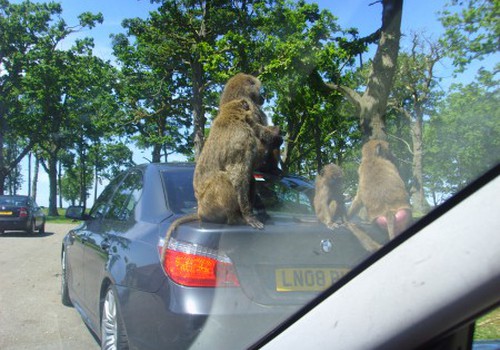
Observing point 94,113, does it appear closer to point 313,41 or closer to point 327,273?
point 313,41

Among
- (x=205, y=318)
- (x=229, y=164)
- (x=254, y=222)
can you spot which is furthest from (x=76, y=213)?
(x=205, y=318)

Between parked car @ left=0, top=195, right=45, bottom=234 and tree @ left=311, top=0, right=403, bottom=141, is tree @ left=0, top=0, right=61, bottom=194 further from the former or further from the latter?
parked car @ left=0, top=195, right=45, bottom=234

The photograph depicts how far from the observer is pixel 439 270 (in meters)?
1.50

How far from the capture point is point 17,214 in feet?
60.7

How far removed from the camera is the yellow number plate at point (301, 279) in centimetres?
267

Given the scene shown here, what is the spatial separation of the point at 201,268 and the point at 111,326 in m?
1.48

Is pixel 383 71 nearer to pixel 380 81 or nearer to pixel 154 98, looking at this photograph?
pixel 380 81

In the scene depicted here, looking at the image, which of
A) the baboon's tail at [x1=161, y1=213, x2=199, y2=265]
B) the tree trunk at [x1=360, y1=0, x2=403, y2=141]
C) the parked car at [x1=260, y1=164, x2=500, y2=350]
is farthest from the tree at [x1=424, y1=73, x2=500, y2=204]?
the baboon's tail at [x1=161, y1=213, x2=199, y2=265]

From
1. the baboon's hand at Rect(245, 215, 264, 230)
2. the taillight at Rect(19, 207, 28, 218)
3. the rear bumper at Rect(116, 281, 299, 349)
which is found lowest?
the rear bumper at Rect(116, 281, 299, 349)

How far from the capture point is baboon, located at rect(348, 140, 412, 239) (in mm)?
2489

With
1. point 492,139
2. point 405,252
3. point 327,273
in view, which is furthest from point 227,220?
point 492,139

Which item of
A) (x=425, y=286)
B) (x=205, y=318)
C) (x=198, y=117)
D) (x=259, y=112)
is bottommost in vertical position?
(x=205, y=318)

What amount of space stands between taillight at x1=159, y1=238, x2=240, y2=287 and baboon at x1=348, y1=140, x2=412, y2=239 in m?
0.91

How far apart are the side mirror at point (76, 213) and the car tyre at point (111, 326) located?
1.95m
